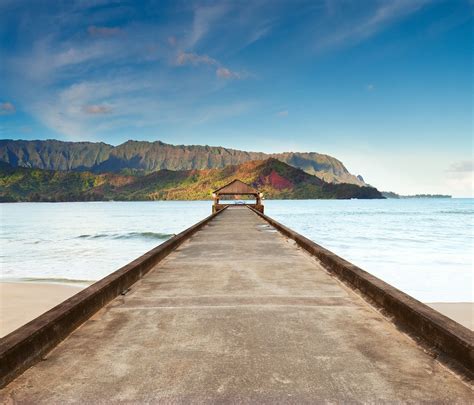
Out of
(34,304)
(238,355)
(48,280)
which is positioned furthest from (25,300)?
(238,355)

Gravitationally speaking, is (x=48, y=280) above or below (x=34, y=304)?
below

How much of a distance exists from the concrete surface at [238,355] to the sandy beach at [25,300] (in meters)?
4.70

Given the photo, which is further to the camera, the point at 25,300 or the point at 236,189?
the point at 236,189

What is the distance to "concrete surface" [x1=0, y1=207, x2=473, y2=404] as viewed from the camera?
2.57 meters

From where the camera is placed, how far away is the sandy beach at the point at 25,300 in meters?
8.63

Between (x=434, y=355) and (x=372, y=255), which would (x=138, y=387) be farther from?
(x=372, y=255)

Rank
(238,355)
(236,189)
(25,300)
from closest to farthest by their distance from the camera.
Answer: (238,355) < (25,300) < (236,189)

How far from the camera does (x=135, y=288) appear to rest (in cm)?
586

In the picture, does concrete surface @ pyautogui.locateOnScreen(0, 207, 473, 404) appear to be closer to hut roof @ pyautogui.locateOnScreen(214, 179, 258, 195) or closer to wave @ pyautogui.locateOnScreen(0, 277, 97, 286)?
wave @ pyautogui.locateOnScreen(0, 277, 97, 286)

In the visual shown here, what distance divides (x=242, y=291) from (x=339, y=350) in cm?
240

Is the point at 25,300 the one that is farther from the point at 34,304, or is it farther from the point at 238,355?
the point at 238,355

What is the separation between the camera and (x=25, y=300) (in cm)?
1080

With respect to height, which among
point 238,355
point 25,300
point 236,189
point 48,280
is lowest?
point 48,280

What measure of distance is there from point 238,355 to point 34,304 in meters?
8.93
